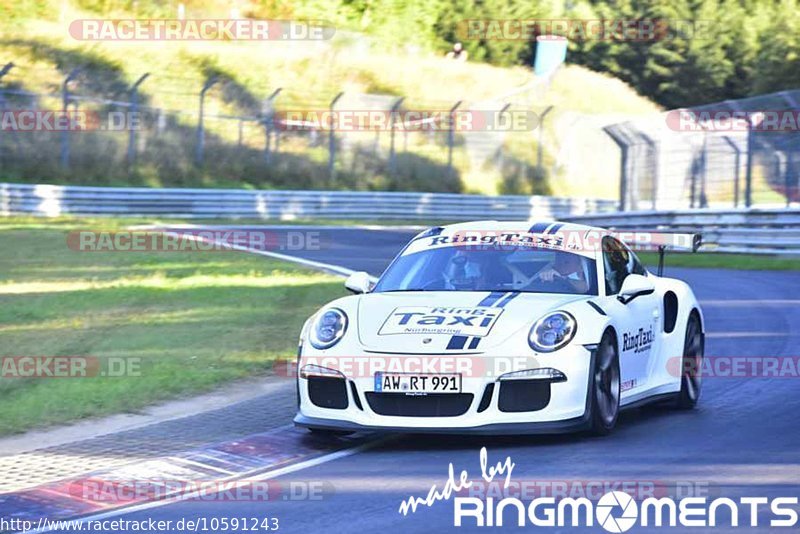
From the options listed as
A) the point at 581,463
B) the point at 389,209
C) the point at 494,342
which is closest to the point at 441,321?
the point at 494,342

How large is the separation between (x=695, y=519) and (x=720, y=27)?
61.5m

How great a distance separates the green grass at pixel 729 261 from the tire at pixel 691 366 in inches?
433

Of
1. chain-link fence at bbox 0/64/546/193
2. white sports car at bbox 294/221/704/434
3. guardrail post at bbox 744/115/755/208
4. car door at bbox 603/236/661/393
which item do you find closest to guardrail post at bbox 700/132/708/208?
guardrail post at bbox 744/115/755/208

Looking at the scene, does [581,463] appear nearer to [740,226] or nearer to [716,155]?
[740,226]

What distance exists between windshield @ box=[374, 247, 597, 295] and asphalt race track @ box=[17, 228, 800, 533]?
1003 millimetres

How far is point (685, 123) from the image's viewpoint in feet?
90.6

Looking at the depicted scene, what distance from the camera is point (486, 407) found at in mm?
8000

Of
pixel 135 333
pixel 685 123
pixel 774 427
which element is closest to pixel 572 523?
pixel 774 427

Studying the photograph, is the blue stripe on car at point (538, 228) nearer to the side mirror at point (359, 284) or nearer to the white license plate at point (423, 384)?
the side mirror at point (359, 284)

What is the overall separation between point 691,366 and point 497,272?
176 centimetres

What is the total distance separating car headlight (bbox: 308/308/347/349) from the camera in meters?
8.46

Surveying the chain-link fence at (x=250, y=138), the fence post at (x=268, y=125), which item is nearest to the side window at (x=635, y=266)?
the chain-link fence at (x=250, y=138)

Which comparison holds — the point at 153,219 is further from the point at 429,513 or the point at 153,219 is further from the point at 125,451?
the point at 429,513

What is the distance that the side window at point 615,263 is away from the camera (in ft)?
30.4
